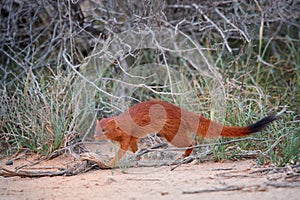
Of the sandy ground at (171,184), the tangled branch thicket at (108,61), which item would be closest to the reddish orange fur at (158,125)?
the sandy ground at (171,184)

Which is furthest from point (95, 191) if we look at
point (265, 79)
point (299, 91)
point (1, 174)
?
point (265, 79)

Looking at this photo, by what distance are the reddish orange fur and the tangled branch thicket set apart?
0.52 meters

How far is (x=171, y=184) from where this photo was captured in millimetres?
3551

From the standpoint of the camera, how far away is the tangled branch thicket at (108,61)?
533 cm

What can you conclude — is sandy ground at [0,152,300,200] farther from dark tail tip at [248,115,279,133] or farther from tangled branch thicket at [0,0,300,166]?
tangled branch thicket at [0,0,300,166]

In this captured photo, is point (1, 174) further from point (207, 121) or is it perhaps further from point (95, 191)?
point (207, 121)

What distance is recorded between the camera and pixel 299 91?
6.01m

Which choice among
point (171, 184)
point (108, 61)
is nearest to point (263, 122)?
point (171, 184)

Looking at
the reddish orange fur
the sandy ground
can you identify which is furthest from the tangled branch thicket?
the sandy ground

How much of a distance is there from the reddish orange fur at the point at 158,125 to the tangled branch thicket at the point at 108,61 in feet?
1.70

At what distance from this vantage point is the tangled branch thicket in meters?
5.33

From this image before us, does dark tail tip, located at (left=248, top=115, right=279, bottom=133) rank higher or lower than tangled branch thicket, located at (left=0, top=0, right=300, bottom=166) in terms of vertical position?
lower

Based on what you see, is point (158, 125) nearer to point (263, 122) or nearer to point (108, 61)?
point (263, 122)

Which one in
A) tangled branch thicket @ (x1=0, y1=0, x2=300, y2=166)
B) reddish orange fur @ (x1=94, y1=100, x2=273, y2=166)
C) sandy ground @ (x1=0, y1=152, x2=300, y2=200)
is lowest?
sandy ground @ (x1=0, y1=152, x2=300, y2=200)
